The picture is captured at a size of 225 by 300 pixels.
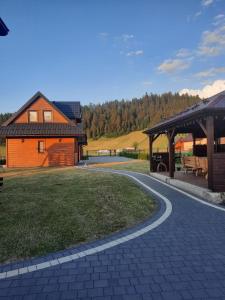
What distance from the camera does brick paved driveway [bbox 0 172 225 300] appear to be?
376 centimetres

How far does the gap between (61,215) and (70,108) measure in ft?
86.6

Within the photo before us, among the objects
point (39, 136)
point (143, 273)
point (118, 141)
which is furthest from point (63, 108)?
point (118, 141)

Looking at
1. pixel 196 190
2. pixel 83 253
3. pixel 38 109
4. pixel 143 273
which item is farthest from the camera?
pixel 38 109

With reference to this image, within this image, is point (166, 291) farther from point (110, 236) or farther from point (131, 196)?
point (131, 196)

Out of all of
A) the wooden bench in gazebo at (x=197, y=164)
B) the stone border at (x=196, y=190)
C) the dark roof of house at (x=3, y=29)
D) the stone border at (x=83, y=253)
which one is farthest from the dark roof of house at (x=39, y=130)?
the stone border at (x=83, y=253)

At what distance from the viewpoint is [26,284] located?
13.2 ft

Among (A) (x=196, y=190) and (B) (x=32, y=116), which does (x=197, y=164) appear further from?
(B) (x=32, y=116)

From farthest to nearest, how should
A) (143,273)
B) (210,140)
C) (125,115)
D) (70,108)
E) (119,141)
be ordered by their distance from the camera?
(125,115) → (119,141) → (70,108) → (210,140) → (143,273)

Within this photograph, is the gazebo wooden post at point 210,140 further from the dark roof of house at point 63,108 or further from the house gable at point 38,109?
the dark roof of house at point 63,108

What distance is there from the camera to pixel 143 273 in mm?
4348

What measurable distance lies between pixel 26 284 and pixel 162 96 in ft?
477

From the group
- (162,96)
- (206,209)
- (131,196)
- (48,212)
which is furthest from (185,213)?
(162,96)

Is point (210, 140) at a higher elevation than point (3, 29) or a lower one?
lower

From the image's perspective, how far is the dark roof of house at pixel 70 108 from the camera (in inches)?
1262
